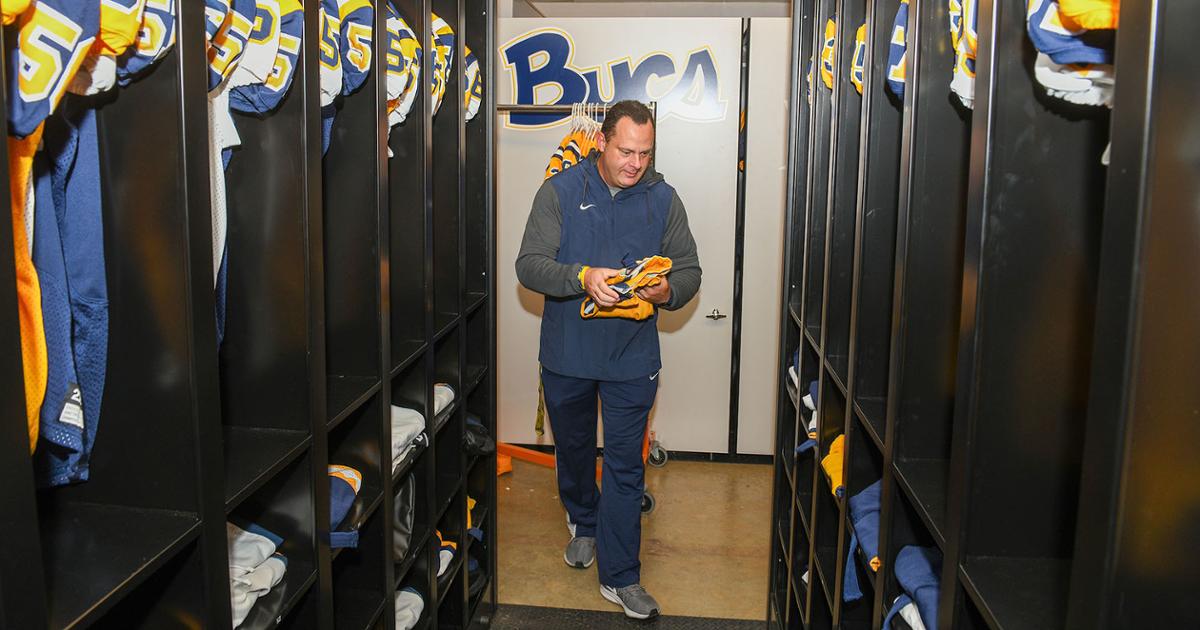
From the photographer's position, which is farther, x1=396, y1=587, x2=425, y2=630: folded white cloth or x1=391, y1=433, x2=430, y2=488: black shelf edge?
x1=396, y1=587, x2=425, y2=630: folded white cloth

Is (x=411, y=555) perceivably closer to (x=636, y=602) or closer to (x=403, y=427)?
(x=403, y=427)

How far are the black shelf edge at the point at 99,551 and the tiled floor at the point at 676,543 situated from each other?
2274 mm

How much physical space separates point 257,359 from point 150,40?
0.63 meters

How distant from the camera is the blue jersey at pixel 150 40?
0.97 meters

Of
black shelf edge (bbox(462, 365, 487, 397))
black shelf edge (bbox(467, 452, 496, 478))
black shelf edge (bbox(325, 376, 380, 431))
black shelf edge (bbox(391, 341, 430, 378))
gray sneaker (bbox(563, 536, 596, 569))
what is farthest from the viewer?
gray sneaker (bbox(563, 536, 596, 569))

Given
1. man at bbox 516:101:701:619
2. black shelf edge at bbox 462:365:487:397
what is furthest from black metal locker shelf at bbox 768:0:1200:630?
black shelf edge at bbox 462:365:487:397

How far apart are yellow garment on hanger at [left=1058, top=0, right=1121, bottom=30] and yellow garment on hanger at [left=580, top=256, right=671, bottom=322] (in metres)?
2.01

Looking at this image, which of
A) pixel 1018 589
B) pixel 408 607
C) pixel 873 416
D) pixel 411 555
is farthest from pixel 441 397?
pixel 1018 589

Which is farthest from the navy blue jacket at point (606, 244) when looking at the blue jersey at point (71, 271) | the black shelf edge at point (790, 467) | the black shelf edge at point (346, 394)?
the blue jersey at point (71, 271)

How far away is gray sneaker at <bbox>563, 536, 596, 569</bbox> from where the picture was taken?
3463 millimetres

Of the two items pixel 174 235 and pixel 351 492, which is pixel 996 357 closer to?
pixel 174 235

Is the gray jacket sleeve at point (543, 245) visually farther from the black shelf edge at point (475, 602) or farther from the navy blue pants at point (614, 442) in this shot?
the black shelf edge at point (475, 602)

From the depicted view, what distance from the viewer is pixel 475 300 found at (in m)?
2.89

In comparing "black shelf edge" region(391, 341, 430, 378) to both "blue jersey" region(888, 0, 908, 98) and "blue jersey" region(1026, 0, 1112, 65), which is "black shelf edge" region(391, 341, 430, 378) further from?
"blue jersey" region(1026, 0, 1112, 65)
